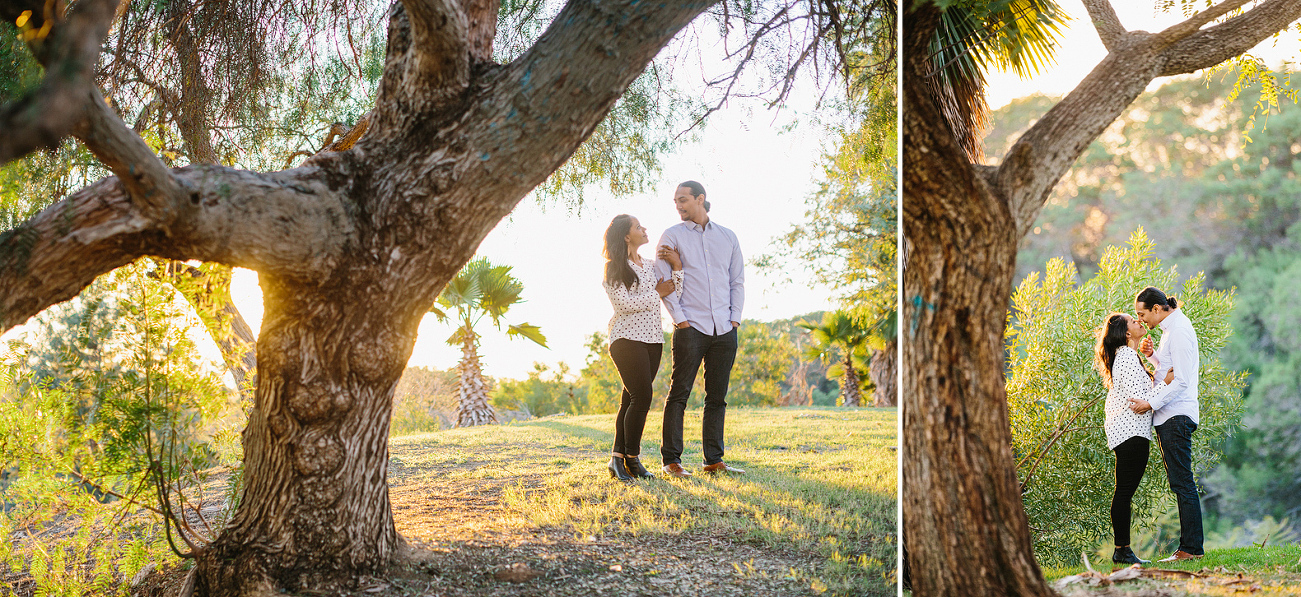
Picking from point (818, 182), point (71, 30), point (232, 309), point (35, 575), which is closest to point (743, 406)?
point (818, 182)

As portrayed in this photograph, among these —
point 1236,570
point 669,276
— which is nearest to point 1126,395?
point 1236,570

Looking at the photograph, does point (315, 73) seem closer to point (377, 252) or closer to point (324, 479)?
point (377, 252)

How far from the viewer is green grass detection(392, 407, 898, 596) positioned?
216cm

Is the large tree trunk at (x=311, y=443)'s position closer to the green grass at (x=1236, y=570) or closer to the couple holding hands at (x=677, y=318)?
the couple holding hands at (x=677, y=318)

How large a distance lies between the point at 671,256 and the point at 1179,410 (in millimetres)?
3018

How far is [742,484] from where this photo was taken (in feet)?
7.45

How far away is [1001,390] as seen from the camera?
2318 mm

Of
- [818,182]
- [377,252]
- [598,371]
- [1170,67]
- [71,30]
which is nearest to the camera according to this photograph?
[71,30]

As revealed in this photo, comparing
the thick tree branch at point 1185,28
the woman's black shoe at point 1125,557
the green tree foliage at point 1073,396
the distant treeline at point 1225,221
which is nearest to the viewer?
the thick tree branch at point 1185,28

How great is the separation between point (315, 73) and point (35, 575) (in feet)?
5.86

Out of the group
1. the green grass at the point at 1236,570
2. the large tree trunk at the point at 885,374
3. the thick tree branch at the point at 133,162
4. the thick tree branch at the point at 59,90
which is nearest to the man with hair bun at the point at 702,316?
the large tree trunk at the point at 885,374

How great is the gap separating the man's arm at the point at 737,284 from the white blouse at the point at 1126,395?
2618mm

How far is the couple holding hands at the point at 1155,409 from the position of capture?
359 cm

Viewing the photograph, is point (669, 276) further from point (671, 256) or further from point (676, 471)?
point (676, 471)
